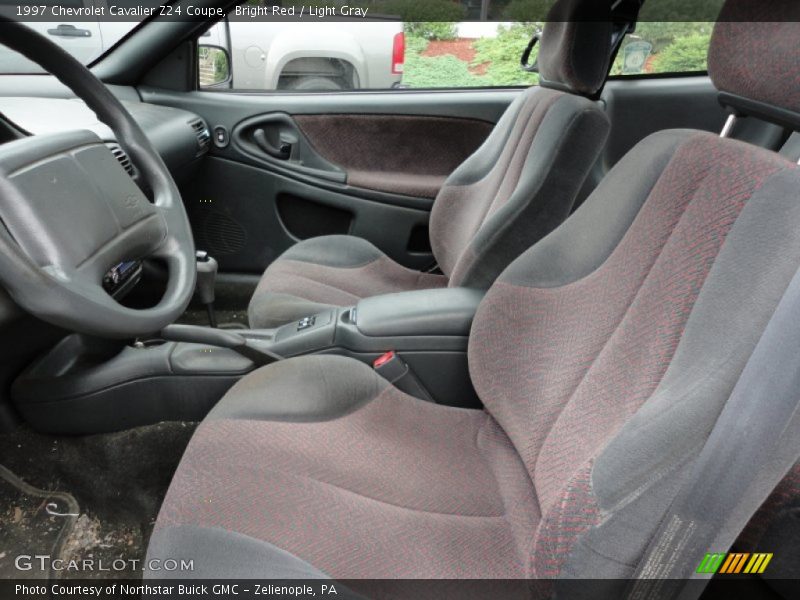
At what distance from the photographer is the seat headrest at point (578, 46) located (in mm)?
1166

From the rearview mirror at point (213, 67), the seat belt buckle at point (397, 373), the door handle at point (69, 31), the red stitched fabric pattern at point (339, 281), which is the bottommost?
the red stitched fabric pattern at point (339, 281)

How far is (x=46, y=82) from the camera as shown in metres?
1.65

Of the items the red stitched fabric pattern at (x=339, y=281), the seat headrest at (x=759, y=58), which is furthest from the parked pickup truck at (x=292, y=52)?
the seat headrest at (x=759, y=58)

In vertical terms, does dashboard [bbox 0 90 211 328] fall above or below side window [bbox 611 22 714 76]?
below

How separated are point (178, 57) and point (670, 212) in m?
1.60

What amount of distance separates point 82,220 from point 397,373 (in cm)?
55

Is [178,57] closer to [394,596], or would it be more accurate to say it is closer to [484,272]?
[484,272]

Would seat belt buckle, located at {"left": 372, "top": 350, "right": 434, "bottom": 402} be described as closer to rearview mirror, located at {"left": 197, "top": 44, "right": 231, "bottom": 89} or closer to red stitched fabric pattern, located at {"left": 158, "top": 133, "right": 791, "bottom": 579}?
red stitched fabric pattern, located at {"left": 158, "top": 133, "right": 791, "bottom": 579}

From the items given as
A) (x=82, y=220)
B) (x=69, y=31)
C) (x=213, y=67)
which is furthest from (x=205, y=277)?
(x=213, y=67)

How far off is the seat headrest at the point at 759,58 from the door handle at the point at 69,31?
1419mm

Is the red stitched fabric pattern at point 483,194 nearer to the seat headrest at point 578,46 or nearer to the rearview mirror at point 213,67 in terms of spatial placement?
the seat headrest at point 578,46

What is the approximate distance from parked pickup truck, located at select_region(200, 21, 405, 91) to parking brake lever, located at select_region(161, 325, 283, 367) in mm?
1021

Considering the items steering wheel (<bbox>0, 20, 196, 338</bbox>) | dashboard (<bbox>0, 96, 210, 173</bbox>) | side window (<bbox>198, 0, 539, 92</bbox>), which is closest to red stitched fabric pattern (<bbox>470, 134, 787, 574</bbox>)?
steering wheel (<bbox>0, 20, 196, 338</bbox>)

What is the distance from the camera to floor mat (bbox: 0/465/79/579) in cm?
116
